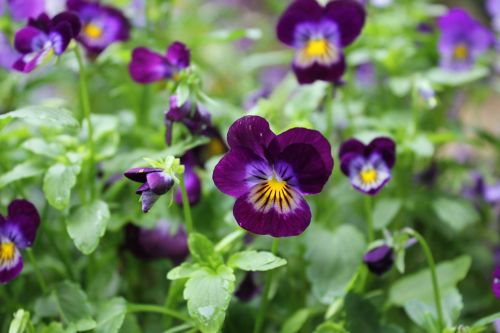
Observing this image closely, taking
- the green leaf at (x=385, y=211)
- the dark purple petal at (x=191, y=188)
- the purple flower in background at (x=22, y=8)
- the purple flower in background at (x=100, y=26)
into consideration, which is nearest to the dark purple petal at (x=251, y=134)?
the dark purple petal at (x=191, y=188)

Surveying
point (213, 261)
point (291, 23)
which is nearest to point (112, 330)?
point (213, 261)

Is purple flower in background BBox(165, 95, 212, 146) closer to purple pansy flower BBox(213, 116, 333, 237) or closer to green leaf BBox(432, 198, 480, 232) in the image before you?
purple pansy flower BBox(213, 116, 333, 237)

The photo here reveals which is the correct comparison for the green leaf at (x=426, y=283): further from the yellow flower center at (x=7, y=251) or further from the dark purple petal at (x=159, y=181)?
the yellow flower center at (x=7, y=251)

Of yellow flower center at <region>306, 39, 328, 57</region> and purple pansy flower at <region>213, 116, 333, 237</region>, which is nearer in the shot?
purple pansy flower at <region>213, 116, 333, 237</region>

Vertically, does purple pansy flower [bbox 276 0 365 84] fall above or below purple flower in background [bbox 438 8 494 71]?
above

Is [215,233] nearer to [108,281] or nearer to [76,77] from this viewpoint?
[108,281]

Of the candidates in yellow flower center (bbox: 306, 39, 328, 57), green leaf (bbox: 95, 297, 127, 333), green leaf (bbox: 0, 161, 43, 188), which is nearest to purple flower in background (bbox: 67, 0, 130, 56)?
green leaf (bbox: 0, 161, 43, 188)

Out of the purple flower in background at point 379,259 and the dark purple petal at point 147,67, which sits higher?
the dark purple petal at point 147,67
